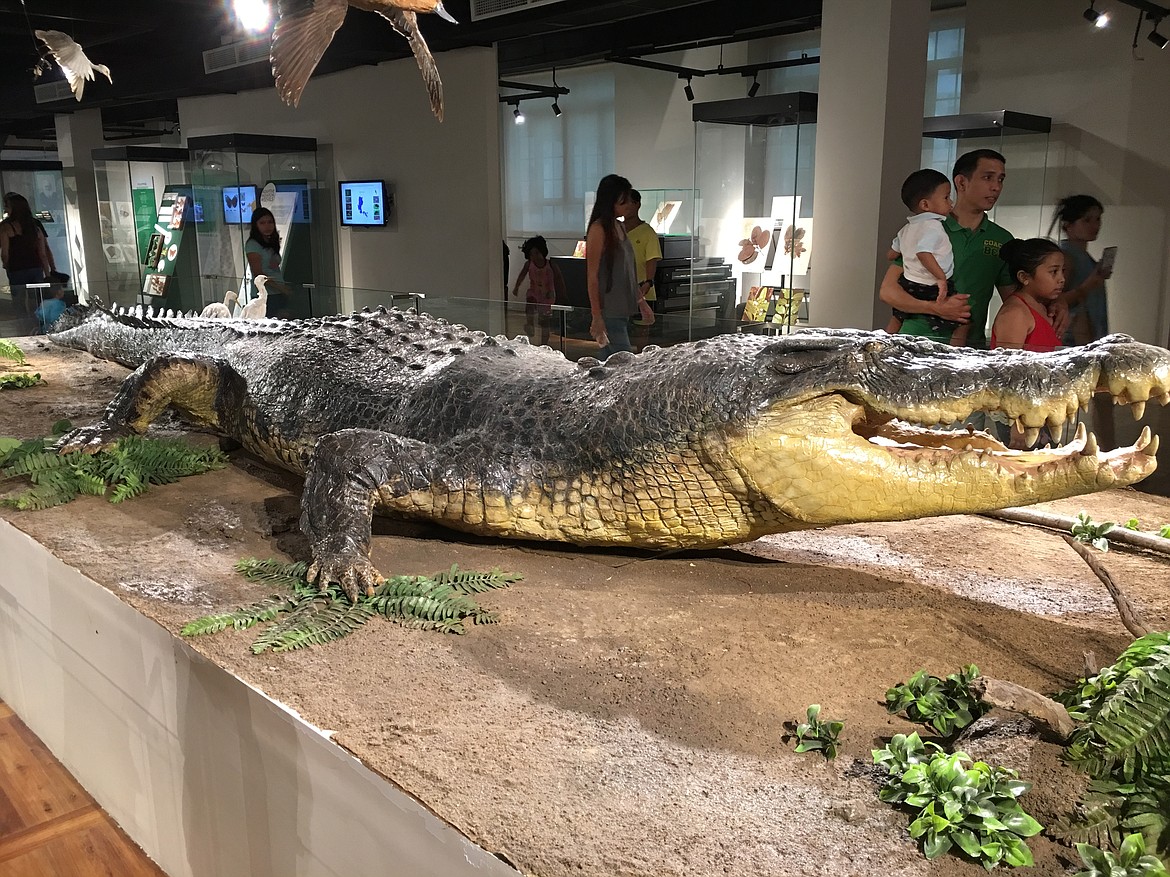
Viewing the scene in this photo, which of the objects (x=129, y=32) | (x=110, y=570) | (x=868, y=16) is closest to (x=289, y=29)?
(x=110, y=570)

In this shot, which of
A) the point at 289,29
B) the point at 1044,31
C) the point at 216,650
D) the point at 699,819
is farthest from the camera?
the point at 1044,31

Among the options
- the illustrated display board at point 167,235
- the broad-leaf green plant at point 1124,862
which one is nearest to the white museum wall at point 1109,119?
the broad-leaf green plant at point 1124,862

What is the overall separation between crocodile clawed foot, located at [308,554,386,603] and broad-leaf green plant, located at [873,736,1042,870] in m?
1.45

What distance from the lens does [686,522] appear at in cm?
259

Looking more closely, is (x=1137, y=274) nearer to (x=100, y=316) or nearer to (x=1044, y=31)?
(x=1044, y=31)

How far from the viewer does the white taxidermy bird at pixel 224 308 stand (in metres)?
6.65

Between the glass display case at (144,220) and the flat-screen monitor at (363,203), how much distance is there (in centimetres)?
166

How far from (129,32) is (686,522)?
866 cm

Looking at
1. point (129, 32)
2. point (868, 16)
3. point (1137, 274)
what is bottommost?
point (1137, 274)

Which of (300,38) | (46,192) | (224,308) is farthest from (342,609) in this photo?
(46,192)

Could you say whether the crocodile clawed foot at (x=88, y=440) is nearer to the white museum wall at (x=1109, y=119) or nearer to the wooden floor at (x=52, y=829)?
the wooden floor at (x=52, y=829)

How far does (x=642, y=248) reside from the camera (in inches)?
218

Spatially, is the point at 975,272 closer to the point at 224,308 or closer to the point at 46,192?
the point at 224,308

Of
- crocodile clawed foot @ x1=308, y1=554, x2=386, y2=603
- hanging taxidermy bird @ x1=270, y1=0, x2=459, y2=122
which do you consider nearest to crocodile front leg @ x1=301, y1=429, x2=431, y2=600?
crocodile clawed foot @ x1=308, y1=554, x2=386, y2=603
